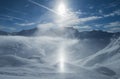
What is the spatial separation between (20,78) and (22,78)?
2617 millimetres

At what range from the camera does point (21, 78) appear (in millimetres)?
197125

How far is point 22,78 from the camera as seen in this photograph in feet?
649

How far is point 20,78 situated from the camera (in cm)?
19588

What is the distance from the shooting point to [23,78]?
650ft

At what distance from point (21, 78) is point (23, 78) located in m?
2.20

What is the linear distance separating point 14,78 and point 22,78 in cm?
944

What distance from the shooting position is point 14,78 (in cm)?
A: 19188

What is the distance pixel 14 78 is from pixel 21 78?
8294mm

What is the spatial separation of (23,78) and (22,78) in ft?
3.53

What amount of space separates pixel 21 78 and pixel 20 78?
152cm
